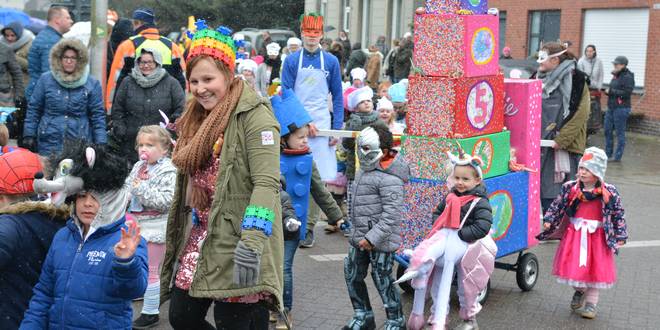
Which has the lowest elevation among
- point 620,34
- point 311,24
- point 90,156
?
point 90,156

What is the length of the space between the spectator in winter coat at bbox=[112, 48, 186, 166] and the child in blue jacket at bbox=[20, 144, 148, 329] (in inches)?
172

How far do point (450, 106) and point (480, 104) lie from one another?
348 millimetres

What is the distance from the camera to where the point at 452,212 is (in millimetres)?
5961

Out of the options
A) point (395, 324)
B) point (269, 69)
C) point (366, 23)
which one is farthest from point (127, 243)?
point (366, 23)

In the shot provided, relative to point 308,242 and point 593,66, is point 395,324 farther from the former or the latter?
point 593,66

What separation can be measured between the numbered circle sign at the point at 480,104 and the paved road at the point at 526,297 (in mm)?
1411

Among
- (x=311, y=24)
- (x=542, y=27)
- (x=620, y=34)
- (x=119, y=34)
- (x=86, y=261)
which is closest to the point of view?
(x=86, y=261)

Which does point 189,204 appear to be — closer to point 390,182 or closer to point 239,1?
Result: point 390,182

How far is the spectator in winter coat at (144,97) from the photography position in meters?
8.43

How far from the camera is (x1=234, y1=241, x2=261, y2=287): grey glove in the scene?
3771mm

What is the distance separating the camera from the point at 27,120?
27.8 ft

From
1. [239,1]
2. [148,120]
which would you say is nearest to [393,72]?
[148,120]

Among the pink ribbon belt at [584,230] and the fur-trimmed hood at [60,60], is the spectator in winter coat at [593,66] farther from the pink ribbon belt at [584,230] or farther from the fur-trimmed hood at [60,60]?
the fur-trimmed hood at [60,60]

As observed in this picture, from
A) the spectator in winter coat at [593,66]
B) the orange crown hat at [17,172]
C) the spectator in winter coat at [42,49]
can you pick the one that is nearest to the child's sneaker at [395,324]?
the orange crown hat at [17,172]
